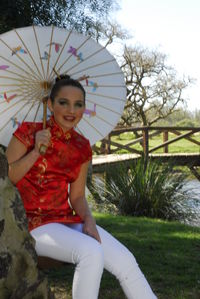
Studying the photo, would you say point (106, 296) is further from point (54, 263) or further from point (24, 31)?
point (24, 31)

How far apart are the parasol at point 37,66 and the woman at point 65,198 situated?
0.12 metres

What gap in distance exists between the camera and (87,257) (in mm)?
1975

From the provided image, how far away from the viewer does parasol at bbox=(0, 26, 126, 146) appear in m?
2.49

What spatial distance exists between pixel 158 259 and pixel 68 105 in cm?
222

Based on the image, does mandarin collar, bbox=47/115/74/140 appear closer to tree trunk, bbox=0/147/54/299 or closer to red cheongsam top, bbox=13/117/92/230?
red cheongsam top, bbox=13/117/92/230

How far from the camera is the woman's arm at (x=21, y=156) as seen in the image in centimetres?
213

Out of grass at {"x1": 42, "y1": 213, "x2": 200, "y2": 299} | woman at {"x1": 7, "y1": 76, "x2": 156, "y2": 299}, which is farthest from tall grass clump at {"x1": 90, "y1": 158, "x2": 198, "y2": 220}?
woman at {"x1": 7, "y1": 76, "x2": 156, "y2": 299}

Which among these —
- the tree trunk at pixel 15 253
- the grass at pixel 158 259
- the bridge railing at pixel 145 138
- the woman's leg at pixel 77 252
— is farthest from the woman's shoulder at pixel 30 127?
the bridge railing at pixel 145 138

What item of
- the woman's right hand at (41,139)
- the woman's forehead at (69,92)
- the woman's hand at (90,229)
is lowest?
the woman's hand at (90,229)

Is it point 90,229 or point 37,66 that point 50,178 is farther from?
point 37,66

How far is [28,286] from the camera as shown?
6.22 feet

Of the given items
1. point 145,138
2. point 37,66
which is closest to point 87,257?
point 37,66

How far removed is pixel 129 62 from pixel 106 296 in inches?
907

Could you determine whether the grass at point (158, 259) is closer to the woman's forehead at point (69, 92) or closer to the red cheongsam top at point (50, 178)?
the red cheongsam top at point (50, 178)
